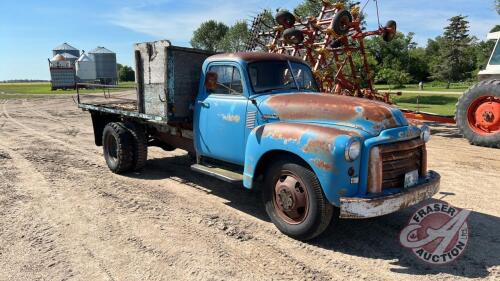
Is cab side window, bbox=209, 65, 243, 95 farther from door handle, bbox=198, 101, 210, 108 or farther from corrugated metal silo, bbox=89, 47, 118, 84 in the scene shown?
corrugated metal silo, bbox=89, 47, 118, 84

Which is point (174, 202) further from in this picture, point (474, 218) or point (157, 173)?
point (474, 218)

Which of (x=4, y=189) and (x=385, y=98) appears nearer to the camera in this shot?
(x=4, y=189)

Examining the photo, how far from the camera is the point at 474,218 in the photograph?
5172 millimetres

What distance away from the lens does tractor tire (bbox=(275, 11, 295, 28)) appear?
12935mm

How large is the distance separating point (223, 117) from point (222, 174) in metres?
0.76

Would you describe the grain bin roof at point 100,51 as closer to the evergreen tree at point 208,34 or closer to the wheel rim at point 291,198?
the evergreen tree at point 208,34

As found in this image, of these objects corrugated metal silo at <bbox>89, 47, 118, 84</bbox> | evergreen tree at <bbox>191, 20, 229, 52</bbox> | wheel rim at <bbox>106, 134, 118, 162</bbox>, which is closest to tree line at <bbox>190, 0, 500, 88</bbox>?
evergreen tree at <bbox>191, 20, 229, 52</bbox>

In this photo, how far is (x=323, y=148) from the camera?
13.6 feet

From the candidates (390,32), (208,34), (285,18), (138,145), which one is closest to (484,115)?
(390,32)

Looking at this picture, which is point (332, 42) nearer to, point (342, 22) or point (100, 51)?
point (342, 22)

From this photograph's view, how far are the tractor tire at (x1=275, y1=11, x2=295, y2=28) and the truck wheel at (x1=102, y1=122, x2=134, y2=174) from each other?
7.11 meters

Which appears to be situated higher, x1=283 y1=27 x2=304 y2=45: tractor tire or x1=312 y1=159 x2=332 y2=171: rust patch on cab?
x1=283 y1=27 x2=304 y2=45: tractor tire

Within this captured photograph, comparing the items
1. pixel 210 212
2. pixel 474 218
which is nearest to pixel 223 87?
pixel 210 212

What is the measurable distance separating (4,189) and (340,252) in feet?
17.6
